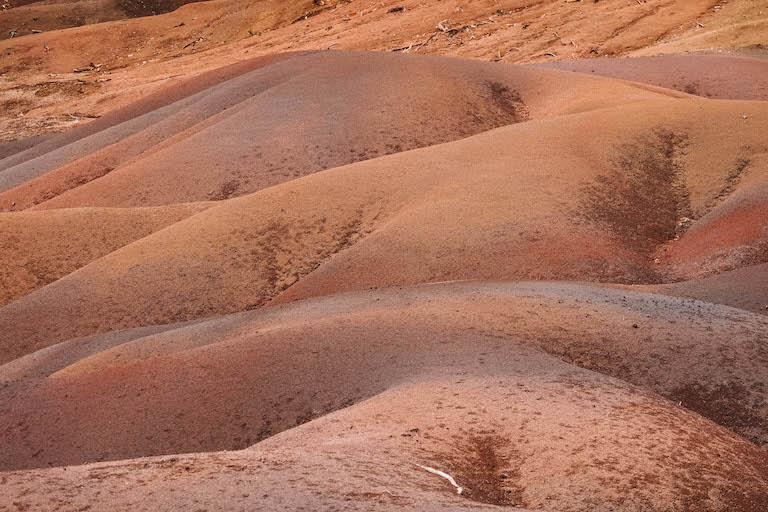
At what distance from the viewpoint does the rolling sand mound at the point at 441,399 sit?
443 cm

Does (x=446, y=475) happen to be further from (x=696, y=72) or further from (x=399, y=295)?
(x=696, y=72)

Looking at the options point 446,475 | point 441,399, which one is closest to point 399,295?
point 441,399

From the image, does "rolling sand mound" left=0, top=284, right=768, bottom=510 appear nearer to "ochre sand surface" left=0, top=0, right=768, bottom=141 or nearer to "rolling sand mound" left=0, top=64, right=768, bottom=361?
"rolling sand mound" left=0, top=64, right=768, bottom=361

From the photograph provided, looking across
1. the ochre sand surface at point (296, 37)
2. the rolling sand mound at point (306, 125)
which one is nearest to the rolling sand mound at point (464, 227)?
the rolling sand mound at point (306, 125)

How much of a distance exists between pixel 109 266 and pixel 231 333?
3.60 m

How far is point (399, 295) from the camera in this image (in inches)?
339

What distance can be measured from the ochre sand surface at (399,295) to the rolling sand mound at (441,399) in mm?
25

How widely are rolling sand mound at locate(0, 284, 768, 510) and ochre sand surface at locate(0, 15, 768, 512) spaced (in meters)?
0.02

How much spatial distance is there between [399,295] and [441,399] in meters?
3.00

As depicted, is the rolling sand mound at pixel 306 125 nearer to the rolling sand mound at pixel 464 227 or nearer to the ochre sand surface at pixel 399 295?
the ochre sand surface at pixel 399 295

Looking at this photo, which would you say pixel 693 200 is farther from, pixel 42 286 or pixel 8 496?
pixel 8 496

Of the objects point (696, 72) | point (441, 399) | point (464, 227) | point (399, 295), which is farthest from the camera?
point (696, 72)

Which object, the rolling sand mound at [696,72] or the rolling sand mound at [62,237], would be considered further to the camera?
the rolling sand mound at [696,72]

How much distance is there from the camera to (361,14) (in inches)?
1330
